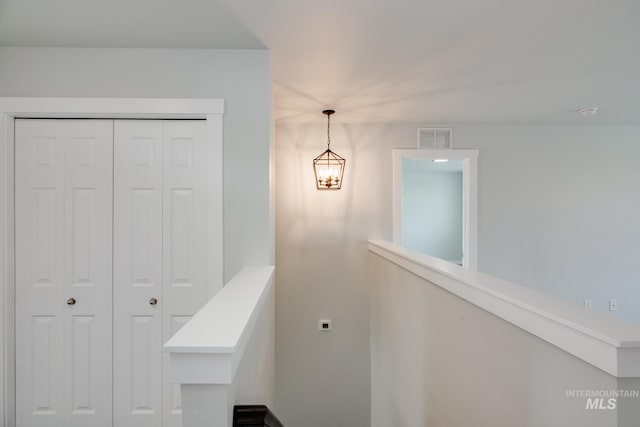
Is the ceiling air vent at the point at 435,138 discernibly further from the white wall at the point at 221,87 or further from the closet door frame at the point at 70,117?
the closet door frame at the point at 70,117

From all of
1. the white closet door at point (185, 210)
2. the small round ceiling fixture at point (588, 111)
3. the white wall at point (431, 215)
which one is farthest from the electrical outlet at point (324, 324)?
the white wall at point (431, 215)

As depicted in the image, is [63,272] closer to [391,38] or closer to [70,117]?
[70,117]

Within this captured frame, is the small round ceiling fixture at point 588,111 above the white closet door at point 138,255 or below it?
above

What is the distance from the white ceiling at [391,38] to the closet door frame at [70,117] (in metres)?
0.36

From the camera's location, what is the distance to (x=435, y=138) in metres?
3.36

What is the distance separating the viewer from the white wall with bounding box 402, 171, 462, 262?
22.5 feet

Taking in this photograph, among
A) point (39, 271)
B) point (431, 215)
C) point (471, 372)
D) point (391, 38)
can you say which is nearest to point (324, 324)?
point (471, 372)

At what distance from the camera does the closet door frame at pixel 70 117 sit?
1.84 meters

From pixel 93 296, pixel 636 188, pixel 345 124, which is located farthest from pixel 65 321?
pixel 636 188

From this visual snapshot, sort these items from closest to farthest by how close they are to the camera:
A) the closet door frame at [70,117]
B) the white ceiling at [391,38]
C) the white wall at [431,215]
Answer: the white ceiling at [391,38] → the closet door frame at [70,117] → the white wall at [431,215]

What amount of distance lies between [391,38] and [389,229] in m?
2.04

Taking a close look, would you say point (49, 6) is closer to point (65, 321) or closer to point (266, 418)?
point (65, 321)

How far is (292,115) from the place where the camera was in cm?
302

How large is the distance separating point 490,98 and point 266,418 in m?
2.90
